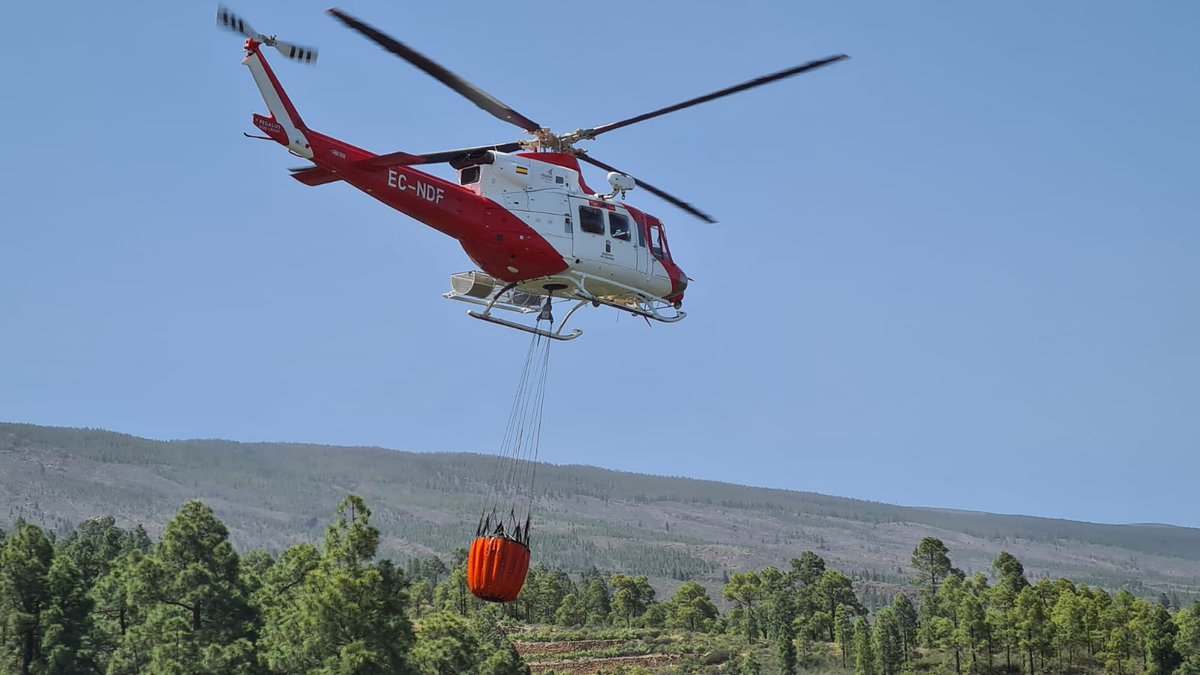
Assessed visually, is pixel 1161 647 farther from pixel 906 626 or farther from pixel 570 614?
pixel 570 614

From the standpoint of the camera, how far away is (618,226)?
35.5 meters

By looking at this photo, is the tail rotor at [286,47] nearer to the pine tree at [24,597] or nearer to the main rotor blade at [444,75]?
the main rotor blade at [444,75]

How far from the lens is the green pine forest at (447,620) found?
4556cm

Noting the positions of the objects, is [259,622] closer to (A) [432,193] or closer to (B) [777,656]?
(A) [432,193]

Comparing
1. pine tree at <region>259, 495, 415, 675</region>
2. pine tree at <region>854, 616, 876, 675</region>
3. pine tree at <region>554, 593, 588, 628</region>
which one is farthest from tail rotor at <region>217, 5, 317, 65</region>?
pine tree at <region>554, 593, 588, 628</region>

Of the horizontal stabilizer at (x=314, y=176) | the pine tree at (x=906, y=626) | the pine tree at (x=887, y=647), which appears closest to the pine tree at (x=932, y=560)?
the pine tree at (x=906, y=626)

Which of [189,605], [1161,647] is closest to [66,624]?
[189,605]

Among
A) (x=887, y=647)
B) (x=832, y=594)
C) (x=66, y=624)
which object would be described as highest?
(x=832, y=594)

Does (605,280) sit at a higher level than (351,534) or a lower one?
higher

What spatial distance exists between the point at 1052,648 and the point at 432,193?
195ft

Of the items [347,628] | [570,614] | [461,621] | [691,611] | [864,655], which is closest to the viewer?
[347,628]

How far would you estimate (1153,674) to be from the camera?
2943 inches

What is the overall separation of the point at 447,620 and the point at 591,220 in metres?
27.4

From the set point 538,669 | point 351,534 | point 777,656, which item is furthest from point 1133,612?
point 351,534
